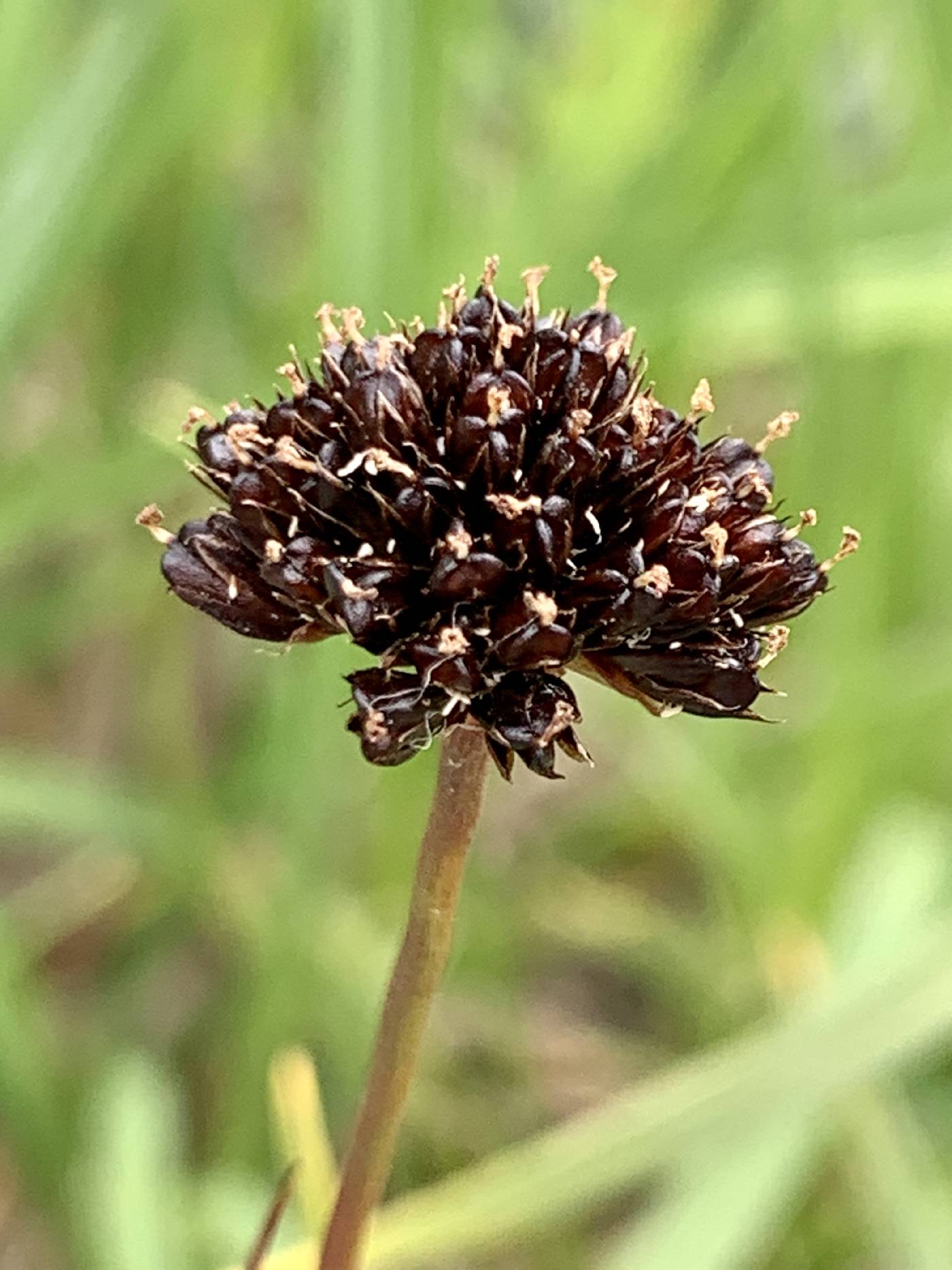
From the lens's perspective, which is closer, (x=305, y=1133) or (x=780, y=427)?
(x=780, y=427)

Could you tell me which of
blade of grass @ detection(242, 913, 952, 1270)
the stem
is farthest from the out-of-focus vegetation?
the stem

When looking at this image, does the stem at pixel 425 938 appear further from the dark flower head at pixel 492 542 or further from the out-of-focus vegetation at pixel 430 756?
the out-of-focus vegetation at pixel 430 756

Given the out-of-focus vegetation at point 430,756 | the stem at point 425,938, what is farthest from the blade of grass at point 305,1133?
the stem at point 425,938

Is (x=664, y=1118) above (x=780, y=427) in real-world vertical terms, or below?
below

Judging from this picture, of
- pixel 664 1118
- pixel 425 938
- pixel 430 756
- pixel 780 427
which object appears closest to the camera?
pixel 425 938

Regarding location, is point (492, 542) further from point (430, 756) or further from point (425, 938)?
point (430, 756)

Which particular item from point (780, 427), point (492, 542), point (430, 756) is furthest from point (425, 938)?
point (430, 756)

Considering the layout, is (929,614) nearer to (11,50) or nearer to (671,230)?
(671,230)
